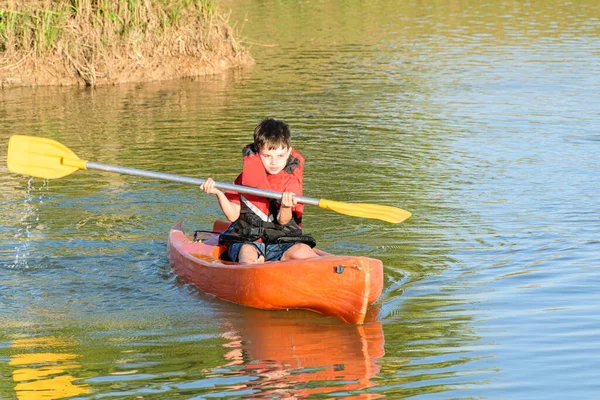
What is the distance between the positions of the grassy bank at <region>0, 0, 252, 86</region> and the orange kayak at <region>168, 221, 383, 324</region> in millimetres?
10431

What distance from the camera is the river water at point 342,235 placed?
527cm

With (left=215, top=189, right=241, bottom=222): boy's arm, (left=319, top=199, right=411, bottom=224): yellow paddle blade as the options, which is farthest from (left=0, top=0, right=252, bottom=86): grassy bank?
(left=319, top=199, right=411, bottom=224): yellow paddle blade

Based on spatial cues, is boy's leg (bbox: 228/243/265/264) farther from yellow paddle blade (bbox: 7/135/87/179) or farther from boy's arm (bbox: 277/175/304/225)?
yellow paddle blade (bbox: 7/135/87/179)

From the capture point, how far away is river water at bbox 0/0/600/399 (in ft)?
17.3

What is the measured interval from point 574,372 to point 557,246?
2.79 metres

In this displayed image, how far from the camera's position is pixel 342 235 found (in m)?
8.44

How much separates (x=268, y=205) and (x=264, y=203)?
0.03m

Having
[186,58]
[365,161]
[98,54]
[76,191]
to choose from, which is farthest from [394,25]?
[76,191]

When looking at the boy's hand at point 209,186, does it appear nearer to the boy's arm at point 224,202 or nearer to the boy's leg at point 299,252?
the boy's arm at point 224,202

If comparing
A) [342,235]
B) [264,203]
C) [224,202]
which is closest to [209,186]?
[224,202]

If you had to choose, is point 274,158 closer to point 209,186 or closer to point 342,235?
point 209,186

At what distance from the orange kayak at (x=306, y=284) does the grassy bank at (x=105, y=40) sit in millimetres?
10431

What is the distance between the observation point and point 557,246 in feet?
25.4

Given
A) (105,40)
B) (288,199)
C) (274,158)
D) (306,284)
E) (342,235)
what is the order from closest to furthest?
(306,284)
(288,199)
(274,158)
(342,235)
(105,40)
